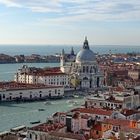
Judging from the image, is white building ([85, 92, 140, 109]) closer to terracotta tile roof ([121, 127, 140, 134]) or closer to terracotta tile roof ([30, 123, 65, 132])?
terracotta tile roof ([30, 123, 65, 132])

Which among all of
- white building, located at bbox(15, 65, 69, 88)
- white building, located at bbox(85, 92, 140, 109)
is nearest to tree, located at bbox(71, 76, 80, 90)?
white building, located at bbox(15, 65, 69, 88)

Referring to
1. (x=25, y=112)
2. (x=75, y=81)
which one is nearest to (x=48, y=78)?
(x=75, y=81)

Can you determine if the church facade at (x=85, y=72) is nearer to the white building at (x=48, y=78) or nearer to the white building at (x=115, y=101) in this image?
the white building at (x=48, y=78)

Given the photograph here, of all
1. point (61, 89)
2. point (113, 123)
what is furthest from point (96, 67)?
point (113, 123)

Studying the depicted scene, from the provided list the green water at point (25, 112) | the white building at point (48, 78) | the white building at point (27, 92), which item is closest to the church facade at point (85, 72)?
the white building at point (48, 78)

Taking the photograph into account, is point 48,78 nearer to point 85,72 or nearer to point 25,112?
point 85,72
